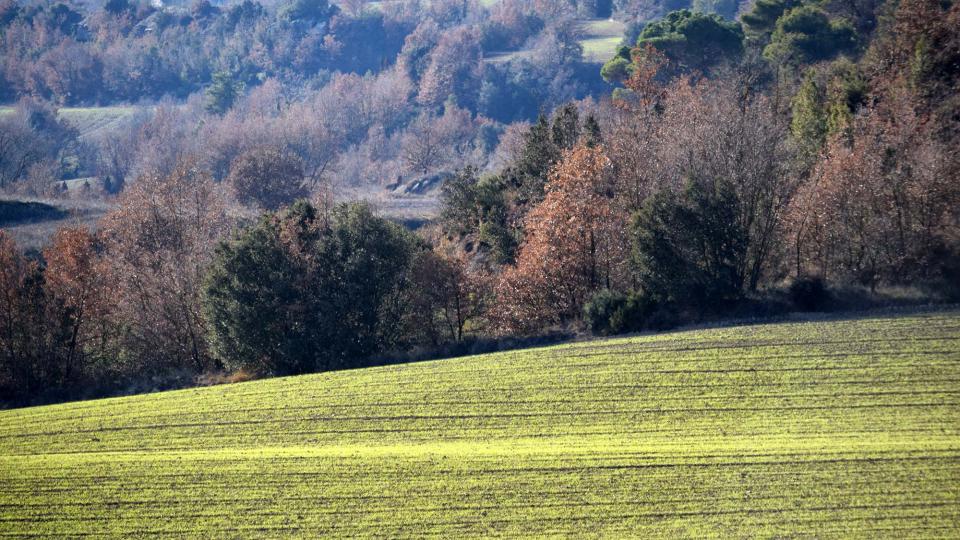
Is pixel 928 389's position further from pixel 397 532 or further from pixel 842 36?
pixel 842 36

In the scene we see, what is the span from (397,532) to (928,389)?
19.9 m

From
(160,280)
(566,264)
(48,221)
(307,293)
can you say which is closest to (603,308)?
(566,264)

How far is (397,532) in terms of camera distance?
2780 centimetres

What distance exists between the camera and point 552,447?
32.4 m

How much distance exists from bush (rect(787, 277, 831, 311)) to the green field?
3220mm

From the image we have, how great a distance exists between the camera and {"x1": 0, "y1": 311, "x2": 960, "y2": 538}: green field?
2777 cm

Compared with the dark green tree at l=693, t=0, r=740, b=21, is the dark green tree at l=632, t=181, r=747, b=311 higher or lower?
lower

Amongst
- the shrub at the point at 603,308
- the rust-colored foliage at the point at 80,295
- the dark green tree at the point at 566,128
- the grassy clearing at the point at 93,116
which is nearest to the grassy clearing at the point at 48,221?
the rust-colored foliage at the point at 80,295

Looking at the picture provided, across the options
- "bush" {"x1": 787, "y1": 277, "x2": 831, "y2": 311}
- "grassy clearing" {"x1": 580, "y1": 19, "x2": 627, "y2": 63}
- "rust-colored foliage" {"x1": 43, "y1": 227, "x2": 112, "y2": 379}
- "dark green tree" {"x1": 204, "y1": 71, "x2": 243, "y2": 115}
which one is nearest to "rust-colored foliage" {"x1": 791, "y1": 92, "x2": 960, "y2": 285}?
"bush" {"x1": 787, "y1": 277, "x2": 831, "y2": 311}

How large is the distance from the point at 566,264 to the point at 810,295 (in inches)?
534

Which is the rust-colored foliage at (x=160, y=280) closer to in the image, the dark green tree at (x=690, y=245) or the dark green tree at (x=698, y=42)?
the dark green tree at (x=690, y=245)

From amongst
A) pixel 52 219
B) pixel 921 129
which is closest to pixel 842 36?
pixel 921 129

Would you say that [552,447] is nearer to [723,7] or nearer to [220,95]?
[723,7]

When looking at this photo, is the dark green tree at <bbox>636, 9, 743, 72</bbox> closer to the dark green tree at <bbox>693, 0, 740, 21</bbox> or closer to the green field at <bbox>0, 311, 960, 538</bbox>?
the green field at <bbox>0, 311, 960, 538</bbox>
